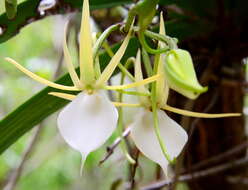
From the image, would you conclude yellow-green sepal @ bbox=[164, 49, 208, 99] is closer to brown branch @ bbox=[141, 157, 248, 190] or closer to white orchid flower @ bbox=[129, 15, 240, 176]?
white orchid flower @ bbox=[129, 15, 240, 176]

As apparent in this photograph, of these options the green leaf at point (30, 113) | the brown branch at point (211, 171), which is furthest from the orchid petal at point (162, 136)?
the brown branch at point (211, 171)

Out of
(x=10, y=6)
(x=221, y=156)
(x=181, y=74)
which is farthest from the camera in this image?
(x=221, y=156)

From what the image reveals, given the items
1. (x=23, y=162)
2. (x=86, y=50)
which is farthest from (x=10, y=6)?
(x=23, y=162)

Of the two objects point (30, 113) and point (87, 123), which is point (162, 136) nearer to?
point (87, 123)

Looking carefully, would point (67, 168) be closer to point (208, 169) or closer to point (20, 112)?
point (208, 169)

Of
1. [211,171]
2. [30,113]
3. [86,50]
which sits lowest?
[211,171]

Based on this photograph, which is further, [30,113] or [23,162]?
[23,162]

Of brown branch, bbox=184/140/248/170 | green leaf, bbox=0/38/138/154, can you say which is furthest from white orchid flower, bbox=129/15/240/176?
brown branch, bbox=184/140/248/170
